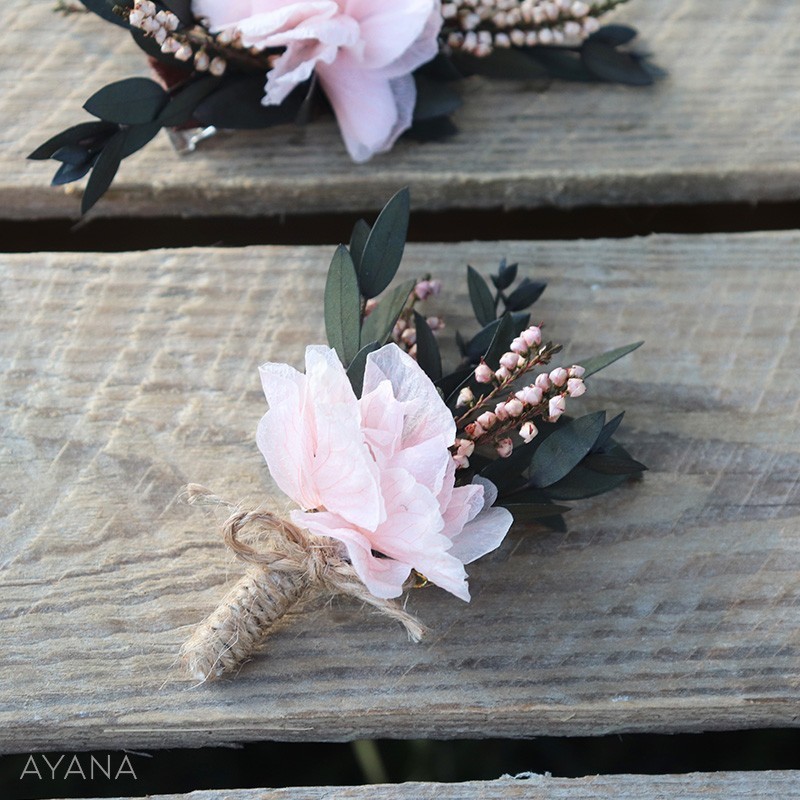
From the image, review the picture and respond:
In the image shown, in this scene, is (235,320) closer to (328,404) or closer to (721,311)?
(328,404)

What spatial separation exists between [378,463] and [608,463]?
18cm

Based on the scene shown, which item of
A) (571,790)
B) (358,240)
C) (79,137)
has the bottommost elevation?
(571,790)

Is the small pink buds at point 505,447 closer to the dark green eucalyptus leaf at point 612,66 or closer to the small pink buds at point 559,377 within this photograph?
the small pink buds at point 559,377

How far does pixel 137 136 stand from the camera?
27.8 inches

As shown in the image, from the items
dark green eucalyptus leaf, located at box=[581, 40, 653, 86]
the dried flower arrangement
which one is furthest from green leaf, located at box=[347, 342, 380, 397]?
dark green eucalyptus leaf, located at box=[581, 40, 653, 86]

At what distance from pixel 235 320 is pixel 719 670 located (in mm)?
457

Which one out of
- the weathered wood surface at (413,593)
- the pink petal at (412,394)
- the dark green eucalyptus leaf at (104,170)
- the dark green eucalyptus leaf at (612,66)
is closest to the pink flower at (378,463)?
the pink petal at (412,394)

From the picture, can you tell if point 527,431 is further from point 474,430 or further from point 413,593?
point 413,593

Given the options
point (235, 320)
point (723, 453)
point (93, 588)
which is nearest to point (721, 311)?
point (723, 453)

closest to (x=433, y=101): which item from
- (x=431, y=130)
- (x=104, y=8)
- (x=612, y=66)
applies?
(x=431, y=130)

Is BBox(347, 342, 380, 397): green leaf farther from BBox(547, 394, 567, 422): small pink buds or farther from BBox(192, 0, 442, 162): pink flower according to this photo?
BBox(192, 0, 442, 162): pink flower

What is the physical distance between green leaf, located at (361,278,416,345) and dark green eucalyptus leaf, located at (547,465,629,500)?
0.16 metres

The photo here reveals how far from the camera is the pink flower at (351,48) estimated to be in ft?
2.16

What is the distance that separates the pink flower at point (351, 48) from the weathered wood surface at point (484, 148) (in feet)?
0.17
